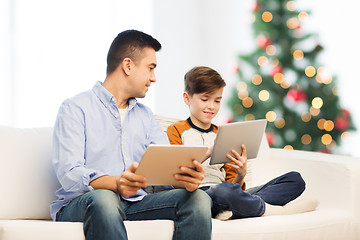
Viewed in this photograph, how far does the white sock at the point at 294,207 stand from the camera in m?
2.04

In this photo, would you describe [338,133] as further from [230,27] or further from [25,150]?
[25,150]

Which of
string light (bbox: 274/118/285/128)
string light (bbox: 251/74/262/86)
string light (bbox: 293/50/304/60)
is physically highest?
string light (bbox: 293/50/304/60)

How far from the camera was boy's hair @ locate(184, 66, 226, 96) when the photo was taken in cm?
224

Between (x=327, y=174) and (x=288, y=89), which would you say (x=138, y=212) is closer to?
(x=327, y=174)

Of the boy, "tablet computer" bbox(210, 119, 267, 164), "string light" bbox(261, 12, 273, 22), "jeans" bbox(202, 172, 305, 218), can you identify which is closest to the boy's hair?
the boy

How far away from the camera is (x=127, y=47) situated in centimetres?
200

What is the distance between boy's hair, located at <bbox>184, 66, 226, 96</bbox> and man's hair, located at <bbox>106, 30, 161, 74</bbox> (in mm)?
309

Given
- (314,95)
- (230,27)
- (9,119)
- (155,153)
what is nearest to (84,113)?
(155,153)

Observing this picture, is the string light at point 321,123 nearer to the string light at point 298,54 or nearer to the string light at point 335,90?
the string light at point 335,90

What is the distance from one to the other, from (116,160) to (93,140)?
112mm

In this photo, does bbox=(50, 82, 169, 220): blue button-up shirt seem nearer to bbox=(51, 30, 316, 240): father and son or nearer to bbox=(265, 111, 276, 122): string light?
bbox=(51, 30, 316, 240): father and son

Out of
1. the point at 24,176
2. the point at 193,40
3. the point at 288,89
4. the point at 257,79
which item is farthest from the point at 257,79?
the point at 24,176

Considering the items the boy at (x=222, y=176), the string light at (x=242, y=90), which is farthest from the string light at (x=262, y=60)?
the boy at (x=222, y=176)

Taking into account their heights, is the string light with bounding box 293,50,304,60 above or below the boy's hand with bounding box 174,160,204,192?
above
